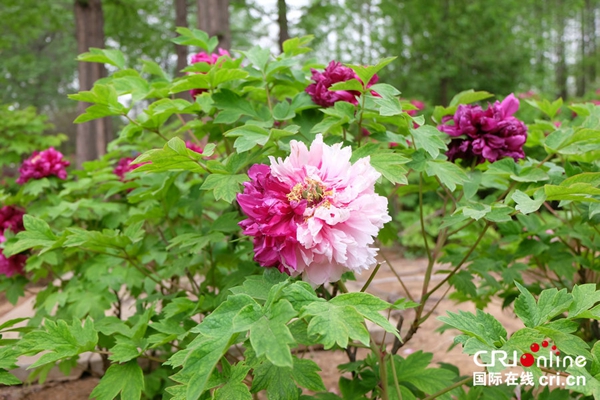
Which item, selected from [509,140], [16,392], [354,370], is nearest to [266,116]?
[509,140]

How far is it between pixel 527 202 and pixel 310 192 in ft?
1.84

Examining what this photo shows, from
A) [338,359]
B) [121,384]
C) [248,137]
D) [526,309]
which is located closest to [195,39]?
[248,137]

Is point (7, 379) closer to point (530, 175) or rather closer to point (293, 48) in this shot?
point (293, 48)

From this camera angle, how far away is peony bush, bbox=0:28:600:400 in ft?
3.10

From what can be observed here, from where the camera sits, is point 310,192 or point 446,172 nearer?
point 310,192

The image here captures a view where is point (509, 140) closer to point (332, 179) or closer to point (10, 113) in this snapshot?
point (332, 179)

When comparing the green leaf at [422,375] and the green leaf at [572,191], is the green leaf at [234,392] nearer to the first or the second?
the green leaf at [422,375]

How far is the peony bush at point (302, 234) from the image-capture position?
0.94 meters

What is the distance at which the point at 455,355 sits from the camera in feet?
10.6

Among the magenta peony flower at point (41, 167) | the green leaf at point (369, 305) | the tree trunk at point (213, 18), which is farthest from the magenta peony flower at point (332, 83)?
the tree trunk at point (213, 18)

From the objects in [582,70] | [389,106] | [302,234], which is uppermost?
[582,70]

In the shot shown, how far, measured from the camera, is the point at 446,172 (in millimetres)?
1346

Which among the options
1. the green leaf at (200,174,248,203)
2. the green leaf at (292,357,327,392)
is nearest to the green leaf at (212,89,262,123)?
the green leaf at (200,174,248,203)

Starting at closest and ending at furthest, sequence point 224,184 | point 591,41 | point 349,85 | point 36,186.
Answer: point 224,184 → point 349,85 → point 36,186 → point 591,41
